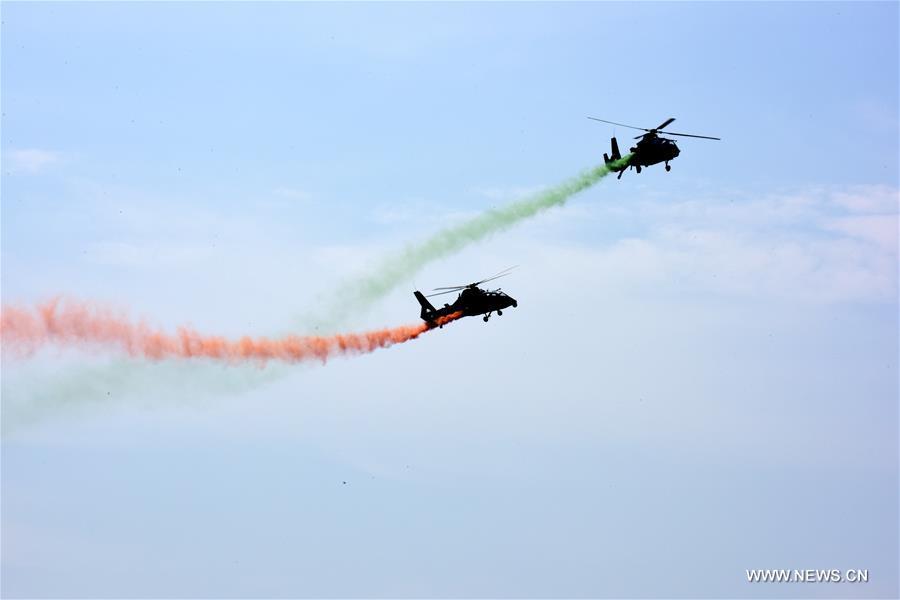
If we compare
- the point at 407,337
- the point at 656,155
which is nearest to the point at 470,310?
the point at 407,337

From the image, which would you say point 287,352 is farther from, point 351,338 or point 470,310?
point 470,310

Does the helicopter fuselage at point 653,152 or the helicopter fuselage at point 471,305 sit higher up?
the helicopter fuselage at point 653,152

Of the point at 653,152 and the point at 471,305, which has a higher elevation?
the point at 653,152

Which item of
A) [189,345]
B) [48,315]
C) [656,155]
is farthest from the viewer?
[656,155]

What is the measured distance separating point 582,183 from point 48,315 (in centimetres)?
3448

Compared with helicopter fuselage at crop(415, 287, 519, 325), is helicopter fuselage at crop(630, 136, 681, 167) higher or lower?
higher

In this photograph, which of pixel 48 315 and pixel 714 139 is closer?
pixel 48 315

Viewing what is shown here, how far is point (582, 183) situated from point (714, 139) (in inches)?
371

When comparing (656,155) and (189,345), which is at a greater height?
(656,155)

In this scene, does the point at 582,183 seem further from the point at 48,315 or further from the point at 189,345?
the point at 48,315

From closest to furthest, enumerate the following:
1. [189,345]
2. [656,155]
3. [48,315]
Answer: [48,315]
[189,345]
[656,155]

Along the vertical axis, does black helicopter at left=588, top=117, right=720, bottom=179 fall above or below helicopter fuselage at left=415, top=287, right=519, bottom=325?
above

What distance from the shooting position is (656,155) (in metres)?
71.1

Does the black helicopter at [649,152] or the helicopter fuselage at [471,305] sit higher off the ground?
the black helicopter at [649,152]
